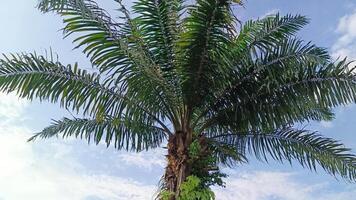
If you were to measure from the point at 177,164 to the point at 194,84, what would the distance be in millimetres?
1284

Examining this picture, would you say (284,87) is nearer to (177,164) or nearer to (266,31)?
(266,31)

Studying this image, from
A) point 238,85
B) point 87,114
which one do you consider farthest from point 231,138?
point 87,114

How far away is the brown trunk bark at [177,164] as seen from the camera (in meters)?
8.12

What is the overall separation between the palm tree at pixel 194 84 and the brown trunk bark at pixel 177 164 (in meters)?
0.02

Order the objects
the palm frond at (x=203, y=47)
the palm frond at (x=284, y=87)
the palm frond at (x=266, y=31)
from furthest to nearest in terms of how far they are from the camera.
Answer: the palm frond at (x=266, y=31), the palm frond at (x=284, y=87), the palm frond at (x=203, y=47)

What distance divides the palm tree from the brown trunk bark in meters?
0.02

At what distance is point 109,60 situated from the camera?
311 inches

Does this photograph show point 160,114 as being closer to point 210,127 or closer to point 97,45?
point 210,127

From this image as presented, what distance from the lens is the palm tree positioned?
773 centimetres

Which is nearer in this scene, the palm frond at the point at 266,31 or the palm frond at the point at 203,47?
the palm frond at the point at 203,47

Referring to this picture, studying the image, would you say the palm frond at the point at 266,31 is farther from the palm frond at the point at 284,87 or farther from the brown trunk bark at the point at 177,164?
the brown trunk bark at the point at 177,164

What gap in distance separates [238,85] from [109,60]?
7.09 ft

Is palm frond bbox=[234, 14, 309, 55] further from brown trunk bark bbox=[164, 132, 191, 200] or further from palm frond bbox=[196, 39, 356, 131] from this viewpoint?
brown trunk bark bbox=[164, 132, 191, 200]

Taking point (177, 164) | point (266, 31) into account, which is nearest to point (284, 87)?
point (266, 31)
